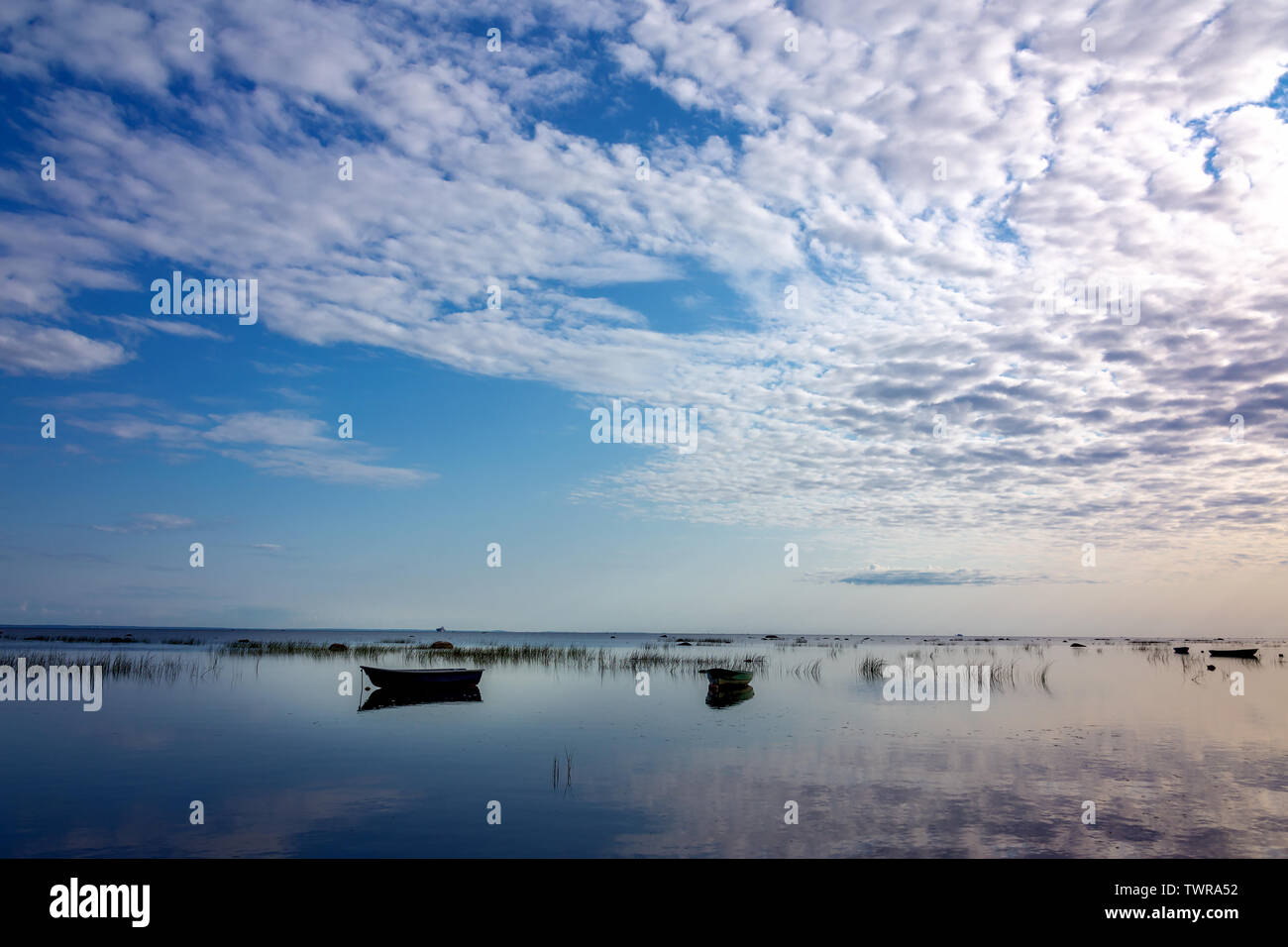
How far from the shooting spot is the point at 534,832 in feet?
47.4

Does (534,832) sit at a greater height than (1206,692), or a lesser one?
greater

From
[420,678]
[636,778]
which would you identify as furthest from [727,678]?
[636,778]

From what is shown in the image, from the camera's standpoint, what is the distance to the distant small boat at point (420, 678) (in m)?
38.3

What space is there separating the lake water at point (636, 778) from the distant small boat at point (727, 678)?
254 centimetres

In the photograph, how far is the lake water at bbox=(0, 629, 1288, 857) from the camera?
14078 mm

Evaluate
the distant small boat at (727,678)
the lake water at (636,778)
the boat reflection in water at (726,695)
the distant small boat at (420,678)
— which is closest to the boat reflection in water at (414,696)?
the distant small boat at (420,678)

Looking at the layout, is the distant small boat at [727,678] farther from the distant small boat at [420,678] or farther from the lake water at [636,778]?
the distant small boat at [420,678]

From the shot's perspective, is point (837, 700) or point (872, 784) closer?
point (872, 784)

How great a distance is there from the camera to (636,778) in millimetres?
19281

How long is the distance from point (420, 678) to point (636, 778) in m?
22.1

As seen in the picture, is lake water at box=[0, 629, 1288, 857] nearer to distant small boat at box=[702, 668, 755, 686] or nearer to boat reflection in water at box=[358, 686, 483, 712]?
boat reflection in water at box=[358, 686, 483, 712]
